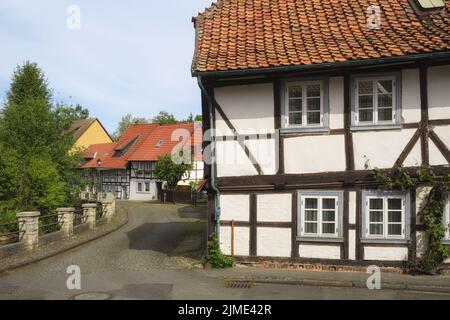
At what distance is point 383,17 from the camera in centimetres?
1264

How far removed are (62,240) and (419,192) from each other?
13073 mm

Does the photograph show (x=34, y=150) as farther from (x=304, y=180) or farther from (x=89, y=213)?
(x=304, y=180)

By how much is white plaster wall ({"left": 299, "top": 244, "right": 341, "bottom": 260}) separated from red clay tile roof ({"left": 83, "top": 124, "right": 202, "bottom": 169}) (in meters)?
33.7

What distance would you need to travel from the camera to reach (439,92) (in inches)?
444

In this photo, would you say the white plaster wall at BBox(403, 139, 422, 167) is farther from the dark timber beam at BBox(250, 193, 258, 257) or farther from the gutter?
the dark timber beam at BBox(250, 193, 258, 257)

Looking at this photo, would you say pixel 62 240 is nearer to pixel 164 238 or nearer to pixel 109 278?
pixel 164 238

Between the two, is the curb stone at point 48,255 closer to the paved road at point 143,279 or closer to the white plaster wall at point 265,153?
the paved road at point 143,279

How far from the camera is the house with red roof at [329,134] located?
1130 centimetres

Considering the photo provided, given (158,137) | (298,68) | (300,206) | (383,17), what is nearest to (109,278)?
(300,206)

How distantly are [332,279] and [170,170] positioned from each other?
32.9 metres

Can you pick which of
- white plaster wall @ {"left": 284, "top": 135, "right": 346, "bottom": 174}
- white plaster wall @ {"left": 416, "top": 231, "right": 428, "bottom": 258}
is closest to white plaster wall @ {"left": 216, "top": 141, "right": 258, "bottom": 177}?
white plaster wall @ {"left": 284, "top": 135, "right": 346, "bottom": 174}

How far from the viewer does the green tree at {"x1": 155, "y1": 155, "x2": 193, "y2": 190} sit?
140 feet

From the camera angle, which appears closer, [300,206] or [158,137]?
[300,206]
